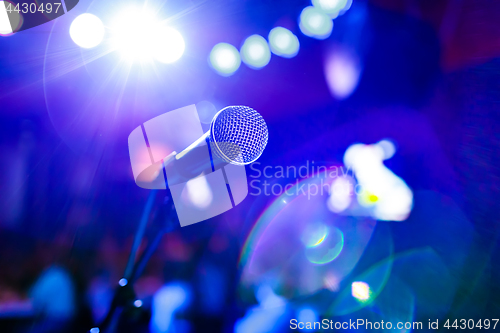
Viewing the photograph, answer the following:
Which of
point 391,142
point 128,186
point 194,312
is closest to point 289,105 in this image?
point 391,142

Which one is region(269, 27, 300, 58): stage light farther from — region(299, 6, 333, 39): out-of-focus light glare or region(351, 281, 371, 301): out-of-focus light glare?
region(351, 281, 371, 301): out-of-focus light glare

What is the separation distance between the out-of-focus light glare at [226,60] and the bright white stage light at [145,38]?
26cm

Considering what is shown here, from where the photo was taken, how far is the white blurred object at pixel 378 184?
192cm

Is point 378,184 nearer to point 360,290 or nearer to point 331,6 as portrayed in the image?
point 360,290

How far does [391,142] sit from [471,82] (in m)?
0.61

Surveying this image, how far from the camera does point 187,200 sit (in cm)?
198

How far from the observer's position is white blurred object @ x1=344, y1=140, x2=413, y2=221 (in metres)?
1.92

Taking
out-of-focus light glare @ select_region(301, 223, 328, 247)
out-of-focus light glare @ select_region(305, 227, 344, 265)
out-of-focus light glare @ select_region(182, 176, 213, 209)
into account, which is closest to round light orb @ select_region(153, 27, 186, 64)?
out-of-focus light glare @ select_region(182, 176, 213, 209)

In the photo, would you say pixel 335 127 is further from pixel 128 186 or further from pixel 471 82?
pixel 128 186

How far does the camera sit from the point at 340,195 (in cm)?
200

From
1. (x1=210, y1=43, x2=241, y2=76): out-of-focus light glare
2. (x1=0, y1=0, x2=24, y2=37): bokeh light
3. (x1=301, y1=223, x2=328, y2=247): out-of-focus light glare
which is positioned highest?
(x1=0, y1=0, x2=24, y2=37): bokeh light

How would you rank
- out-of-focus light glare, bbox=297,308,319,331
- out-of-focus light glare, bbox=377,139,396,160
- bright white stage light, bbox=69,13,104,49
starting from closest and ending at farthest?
bright white stage light, bbox=69,13,104,49 < out-of-focus light glare, bbox=297,308,319,331 < out-of-focus light glare, bbox=377,139,396,160

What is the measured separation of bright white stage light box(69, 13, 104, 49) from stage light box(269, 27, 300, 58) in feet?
4.24

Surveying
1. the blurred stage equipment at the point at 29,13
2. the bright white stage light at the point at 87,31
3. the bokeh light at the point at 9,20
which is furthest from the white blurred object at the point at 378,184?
the bokeh light at the point at 9,20
